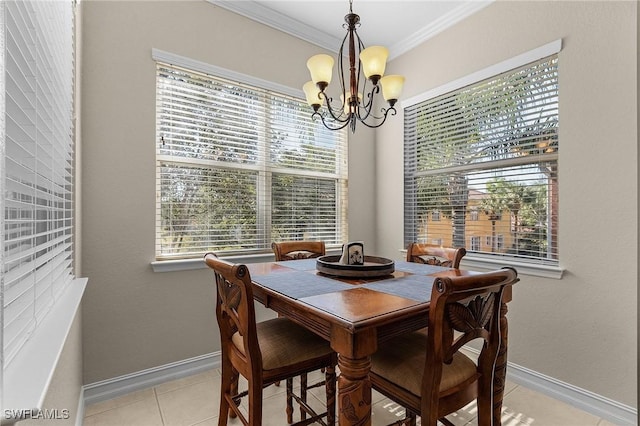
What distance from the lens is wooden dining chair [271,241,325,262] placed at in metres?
2.39

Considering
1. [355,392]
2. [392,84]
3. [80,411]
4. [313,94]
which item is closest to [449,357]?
[355,392]

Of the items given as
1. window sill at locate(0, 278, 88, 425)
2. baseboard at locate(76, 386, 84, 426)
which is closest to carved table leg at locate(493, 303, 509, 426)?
window sill at locate(0, 278, 88, 425)

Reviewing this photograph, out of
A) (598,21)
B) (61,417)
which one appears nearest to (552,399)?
(598,21)

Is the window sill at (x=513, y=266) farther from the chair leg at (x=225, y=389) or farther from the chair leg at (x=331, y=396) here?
the chair leg at (x=225, y=389)

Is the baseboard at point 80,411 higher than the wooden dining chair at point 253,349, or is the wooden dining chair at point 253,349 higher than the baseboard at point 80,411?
the wooden dining chair at point 253,349

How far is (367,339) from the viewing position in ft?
3.53

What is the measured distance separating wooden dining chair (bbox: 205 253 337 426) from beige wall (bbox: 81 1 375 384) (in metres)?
0.82

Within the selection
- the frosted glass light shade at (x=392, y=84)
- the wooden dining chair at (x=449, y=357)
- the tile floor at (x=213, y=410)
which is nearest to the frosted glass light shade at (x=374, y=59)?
the frosted glass light shade at (x=392, y=84)

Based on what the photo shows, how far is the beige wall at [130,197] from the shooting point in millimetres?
2025

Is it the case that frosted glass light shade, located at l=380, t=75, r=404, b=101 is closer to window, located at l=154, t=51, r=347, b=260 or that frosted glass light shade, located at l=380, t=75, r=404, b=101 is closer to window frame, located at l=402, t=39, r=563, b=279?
window frame, located at l=402, t=39, r=563, b=279

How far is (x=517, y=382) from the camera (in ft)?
7.48

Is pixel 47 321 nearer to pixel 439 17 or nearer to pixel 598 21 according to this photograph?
pixel 598 21

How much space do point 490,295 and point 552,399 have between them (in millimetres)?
1535

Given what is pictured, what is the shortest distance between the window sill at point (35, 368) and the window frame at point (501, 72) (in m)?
2.57
